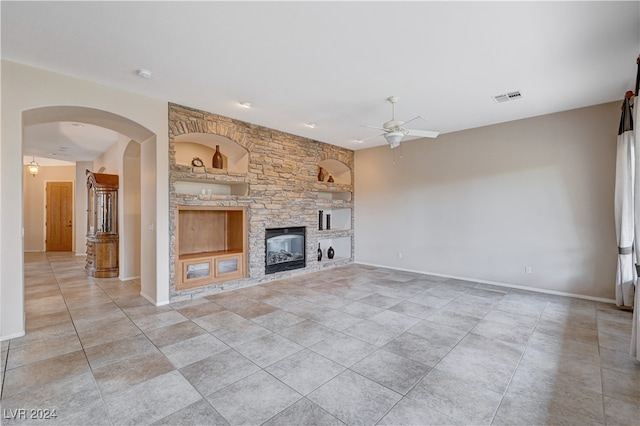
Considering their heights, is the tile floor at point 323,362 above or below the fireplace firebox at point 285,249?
below

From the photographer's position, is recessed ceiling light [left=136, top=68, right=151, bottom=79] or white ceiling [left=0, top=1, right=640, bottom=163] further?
recessed ceiling light [left=136, top=68, right=151, bottom=79]

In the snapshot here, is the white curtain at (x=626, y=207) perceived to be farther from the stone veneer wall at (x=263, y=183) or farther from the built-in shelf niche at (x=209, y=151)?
the built-in shelf niche at (x=209, y=151)

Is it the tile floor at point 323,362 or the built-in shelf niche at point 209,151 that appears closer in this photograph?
the tile floor at point 323,362

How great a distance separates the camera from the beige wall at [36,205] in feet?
33.8

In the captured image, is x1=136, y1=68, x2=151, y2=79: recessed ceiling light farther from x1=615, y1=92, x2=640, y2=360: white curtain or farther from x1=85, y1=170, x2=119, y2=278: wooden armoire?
x1=615, y1=92, x2=640, y2=360: white curtain

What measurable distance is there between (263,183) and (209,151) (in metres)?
1.40

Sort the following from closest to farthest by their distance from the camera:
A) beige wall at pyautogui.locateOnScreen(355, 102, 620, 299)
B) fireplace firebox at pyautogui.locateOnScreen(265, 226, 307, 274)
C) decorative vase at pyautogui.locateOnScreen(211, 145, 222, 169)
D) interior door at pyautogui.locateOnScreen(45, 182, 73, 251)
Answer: beige wall at pyautogui.locateOnScreen(355, 102, 620, 299), decorative vase at pyautogui.locateOnScreen(211, 145, 222, 169), fireplace firebox at pyautogui.locateOnScreen(265, 226, 307, 274), interior door at pyautogui.locateOnScreen(45, 182, 73, 251)

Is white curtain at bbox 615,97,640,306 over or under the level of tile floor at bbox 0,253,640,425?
over

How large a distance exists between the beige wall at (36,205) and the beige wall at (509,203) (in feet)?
36.9

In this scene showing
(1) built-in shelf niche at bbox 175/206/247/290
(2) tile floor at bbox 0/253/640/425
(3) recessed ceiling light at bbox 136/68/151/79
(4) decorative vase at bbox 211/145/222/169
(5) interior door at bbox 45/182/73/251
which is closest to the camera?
(2) tile floor at bbox 0/253/640/425

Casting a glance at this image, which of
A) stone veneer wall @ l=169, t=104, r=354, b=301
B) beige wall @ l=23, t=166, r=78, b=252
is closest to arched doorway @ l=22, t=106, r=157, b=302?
stone veneer wall @ l=169, t=104, r=354, b=301

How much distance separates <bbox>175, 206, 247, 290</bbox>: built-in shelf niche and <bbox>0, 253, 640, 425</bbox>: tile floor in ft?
1.84

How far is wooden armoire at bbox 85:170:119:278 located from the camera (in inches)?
247

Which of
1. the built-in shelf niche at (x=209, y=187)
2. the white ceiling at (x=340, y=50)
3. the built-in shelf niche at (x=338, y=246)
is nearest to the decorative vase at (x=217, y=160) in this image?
the built-in shelf niche at (x=209, y=187)
